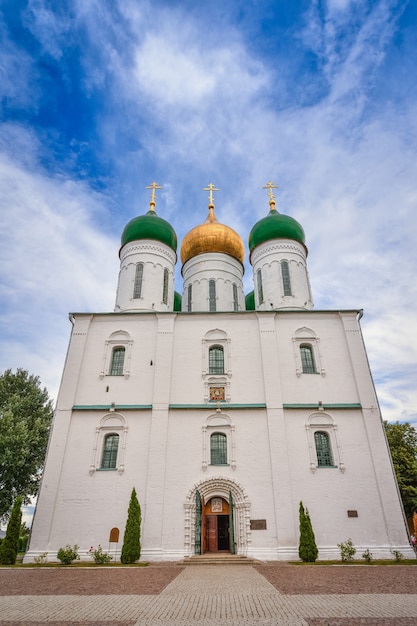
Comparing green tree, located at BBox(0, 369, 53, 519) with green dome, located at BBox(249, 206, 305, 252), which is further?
green dome, located at BBox(249, 206, 305, 252)

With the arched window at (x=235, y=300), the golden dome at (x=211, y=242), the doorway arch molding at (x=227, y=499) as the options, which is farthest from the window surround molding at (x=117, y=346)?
the golden dome at (x=211, y=242)

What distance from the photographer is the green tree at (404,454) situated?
23859mm

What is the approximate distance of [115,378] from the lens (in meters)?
17.3

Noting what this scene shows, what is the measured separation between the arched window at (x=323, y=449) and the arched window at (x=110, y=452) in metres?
8.35

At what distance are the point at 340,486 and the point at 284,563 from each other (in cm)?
366

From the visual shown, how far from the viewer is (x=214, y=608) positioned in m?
6.36

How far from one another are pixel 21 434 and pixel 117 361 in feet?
22.1

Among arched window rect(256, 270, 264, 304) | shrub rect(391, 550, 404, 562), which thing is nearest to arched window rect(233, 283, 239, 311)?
arched window rect(256, 270, 264, 304)

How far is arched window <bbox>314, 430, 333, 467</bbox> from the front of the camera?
15.5 m

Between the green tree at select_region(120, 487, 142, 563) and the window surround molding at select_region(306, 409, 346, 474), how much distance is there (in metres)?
6.93

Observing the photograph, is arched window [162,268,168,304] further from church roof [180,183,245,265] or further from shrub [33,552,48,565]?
shrub [33,552,48,565]

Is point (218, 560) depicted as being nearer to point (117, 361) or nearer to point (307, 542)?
point (307, 542)

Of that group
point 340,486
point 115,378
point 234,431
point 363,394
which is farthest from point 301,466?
point 115,378

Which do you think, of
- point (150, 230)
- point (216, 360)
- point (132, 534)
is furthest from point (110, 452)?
point (150, 230)
